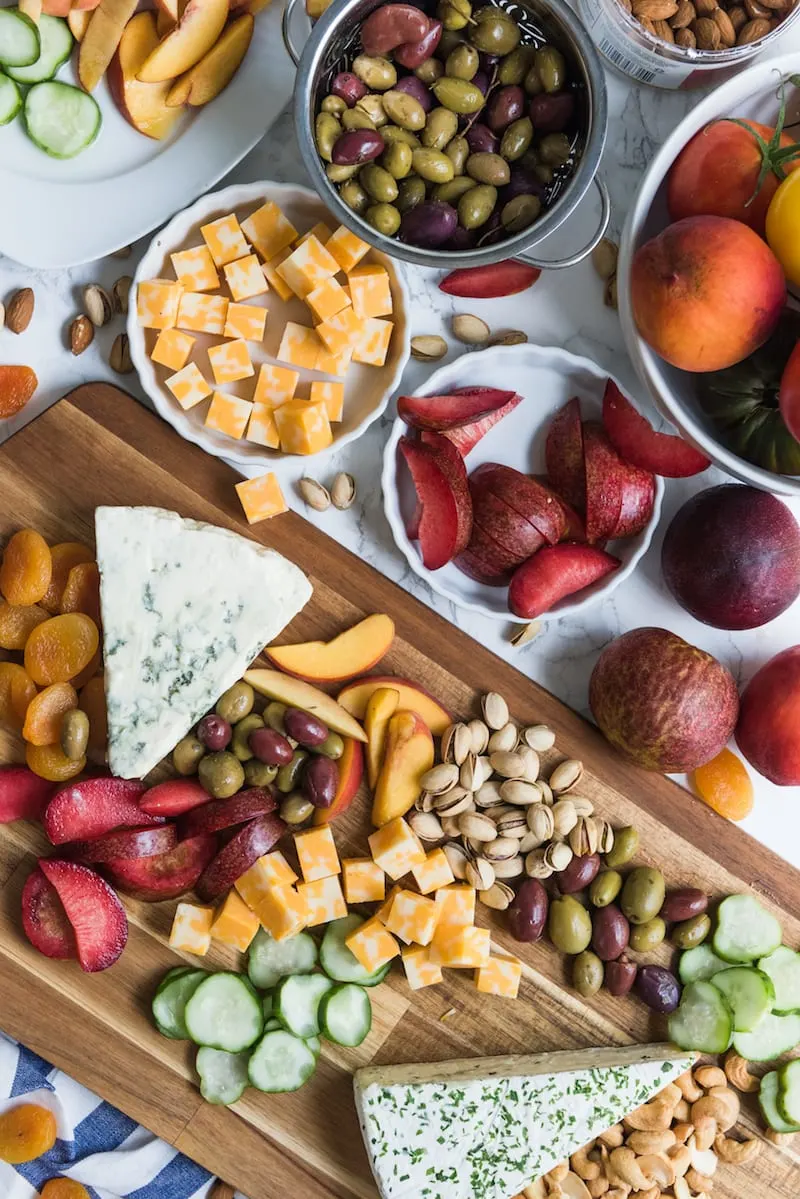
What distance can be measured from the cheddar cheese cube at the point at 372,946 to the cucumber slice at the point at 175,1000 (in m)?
0.22

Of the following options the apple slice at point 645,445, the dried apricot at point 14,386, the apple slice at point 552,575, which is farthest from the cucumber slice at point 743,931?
the dried apricot at point 14,386

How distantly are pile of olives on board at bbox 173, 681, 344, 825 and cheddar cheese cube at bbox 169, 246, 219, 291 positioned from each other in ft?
1.82

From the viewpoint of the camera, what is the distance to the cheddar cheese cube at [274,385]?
4.77ft

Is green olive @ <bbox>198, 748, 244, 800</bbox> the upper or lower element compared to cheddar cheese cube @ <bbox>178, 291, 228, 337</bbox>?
lower

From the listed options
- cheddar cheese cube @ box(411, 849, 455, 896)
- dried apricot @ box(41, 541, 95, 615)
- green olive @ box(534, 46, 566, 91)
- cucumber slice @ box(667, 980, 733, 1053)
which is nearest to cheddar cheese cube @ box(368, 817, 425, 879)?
cheddar cheese cube @ box(411, 849, 455, 896)

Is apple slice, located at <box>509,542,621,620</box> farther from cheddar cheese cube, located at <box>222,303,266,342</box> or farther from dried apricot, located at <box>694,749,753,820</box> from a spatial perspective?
cheddar cheese cube, located at <box>222,303,266,342</box>

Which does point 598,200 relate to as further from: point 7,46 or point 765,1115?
point 765,1115

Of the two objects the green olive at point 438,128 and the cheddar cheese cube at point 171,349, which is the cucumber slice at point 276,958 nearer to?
the cheddar cheese cube at point 171,349

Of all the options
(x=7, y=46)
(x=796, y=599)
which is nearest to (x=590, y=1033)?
(x=796, y=599)

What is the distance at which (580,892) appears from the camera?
153cm

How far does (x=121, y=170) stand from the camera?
1.45 meters

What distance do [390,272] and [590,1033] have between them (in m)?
1.12

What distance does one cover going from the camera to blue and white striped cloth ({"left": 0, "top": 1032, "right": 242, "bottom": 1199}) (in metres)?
1.50

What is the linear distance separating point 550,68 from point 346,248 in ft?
1.11
